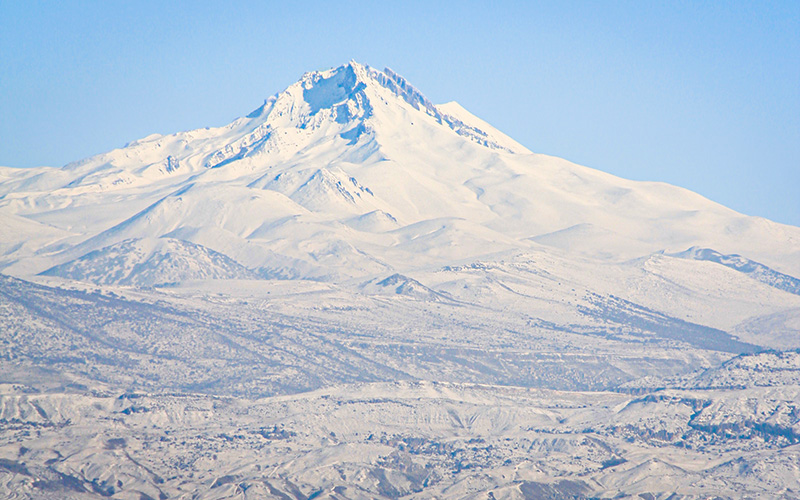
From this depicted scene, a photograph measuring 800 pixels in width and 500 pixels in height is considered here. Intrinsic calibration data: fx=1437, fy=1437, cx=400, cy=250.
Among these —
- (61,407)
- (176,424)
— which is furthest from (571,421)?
(61,407)

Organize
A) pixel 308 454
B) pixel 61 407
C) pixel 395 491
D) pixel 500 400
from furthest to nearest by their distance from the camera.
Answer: pixel 500 400, pixel 61 407, pixel 308 454, pixel 395 491

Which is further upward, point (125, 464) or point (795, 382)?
point (795, 382)

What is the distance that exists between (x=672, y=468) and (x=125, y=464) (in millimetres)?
56528

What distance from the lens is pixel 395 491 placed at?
147 m

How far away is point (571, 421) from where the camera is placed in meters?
178

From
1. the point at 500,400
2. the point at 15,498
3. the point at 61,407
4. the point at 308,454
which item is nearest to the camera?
the point at 15,498

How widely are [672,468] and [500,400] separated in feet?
155

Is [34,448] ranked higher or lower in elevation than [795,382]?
lower

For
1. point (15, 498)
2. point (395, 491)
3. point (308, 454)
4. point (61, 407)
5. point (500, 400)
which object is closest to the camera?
point (15, 498)

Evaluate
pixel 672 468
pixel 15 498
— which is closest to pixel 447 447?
pixel 672 468

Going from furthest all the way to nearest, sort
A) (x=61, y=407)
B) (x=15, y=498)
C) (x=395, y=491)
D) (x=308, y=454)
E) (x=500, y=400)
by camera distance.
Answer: (x=500, y=400), (x=61, y=407), (x=308, y=454), (x=395, y=491), (x=15, y=498)

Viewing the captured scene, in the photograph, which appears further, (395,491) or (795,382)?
(795,382)

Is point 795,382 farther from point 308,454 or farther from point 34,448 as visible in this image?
point 34,448

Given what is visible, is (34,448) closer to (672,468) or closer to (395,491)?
(395,491)
